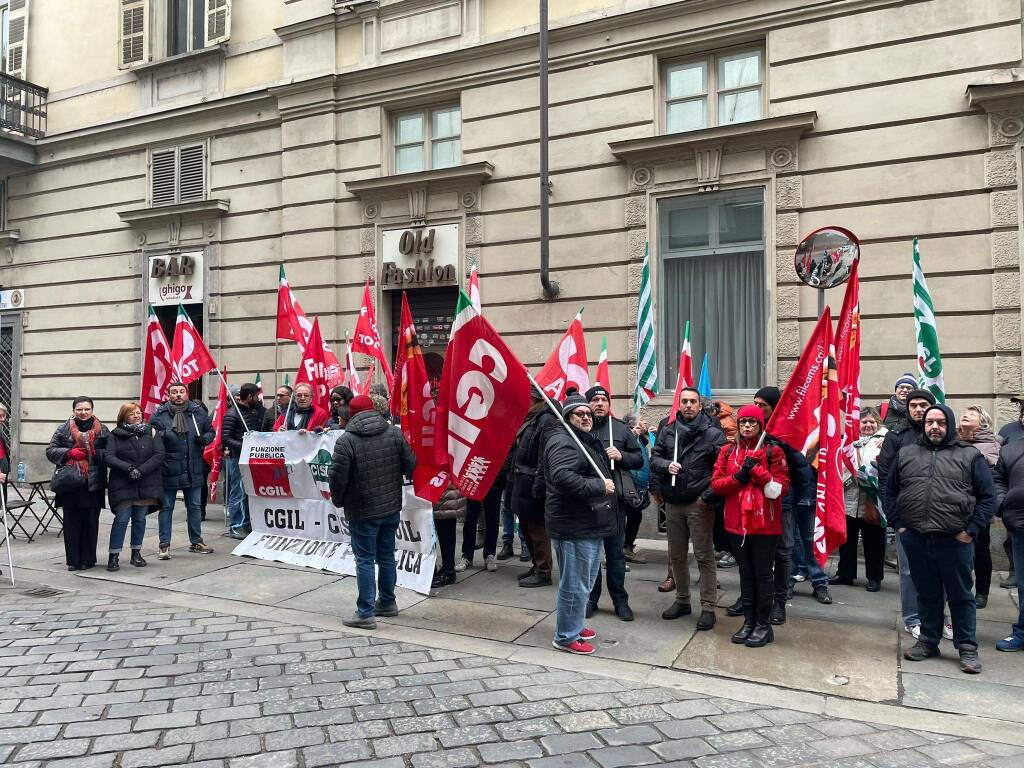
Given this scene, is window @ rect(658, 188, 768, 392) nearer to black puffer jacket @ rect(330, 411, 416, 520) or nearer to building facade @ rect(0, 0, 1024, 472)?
building facade @ rect(0, 0, 1024, 472)

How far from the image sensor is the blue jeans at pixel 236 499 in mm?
10242

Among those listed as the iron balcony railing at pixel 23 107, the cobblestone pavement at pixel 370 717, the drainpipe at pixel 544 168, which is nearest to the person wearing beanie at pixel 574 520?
the cobblestone pavement at pixel 370 717

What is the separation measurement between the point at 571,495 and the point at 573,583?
673mm

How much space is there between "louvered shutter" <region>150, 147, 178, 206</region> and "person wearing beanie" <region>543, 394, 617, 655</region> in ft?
40.9

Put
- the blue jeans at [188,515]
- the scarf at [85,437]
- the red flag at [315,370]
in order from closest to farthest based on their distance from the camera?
the scarf at [85,437]
the blue jeans at [188,515]
the red flag at [315,370]

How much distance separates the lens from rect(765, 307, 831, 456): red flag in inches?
231

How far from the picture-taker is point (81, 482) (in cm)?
835

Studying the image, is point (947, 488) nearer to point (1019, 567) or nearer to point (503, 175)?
point (1019, 567)

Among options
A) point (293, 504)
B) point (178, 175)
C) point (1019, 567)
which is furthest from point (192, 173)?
point (1019, 567)

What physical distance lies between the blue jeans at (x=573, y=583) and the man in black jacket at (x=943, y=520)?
7.50 ft

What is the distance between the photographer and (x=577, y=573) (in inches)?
225

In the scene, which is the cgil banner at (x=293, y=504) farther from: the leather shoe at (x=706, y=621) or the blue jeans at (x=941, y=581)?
the blue jeans at (x=941, y=581)

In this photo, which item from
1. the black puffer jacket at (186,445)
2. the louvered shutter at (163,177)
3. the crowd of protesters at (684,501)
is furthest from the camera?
the louvered shutter at (163,177)

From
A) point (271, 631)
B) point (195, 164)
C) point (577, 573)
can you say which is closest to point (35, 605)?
point (271, 631)
